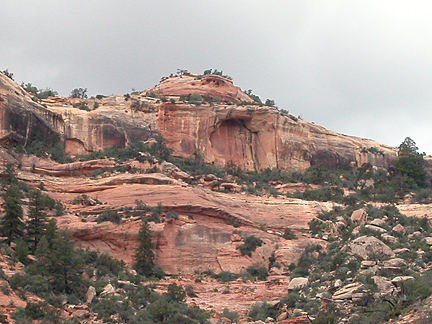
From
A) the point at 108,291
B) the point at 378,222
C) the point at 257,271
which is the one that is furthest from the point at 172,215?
the point at 378,222

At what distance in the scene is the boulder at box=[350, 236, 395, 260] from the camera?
5154 centimetres

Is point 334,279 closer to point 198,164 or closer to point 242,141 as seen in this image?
point 198,164

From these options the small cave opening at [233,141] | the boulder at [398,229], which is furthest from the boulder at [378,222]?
the small cave opening at [233,141]

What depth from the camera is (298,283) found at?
5047 cm

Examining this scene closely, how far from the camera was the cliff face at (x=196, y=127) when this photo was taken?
65375 millimetres

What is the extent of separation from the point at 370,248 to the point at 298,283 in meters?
5.12

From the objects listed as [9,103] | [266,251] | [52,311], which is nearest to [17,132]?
[9,103]

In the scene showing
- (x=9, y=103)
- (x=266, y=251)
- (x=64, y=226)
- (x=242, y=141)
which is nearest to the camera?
(x=64, y=226)

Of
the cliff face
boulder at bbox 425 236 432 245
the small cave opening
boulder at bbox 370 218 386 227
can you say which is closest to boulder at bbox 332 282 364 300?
boulder at bbox 425 236 432 245

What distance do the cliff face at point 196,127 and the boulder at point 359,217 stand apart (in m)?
14.1

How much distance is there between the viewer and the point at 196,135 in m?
71.9

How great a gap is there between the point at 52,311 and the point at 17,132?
24.6 meters

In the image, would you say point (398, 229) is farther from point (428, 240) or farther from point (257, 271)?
point (257, 271)

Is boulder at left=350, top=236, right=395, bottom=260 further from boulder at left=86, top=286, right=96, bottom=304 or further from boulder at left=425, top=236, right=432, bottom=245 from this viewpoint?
boulder at left=86, top=286, right=96, bottom=304
